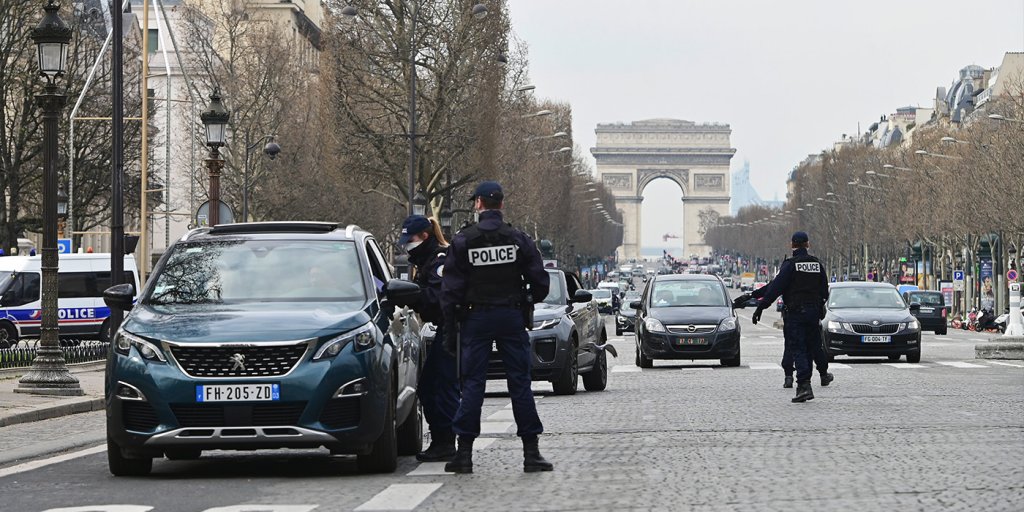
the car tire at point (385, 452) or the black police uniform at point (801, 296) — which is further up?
the black police uniform at point (801, 296)

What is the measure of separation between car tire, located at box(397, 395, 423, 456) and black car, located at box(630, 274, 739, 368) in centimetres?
1611

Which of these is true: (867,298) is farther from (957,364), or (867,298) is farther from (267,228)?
(267,228)

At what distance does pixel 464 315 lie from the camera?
38.7 ft

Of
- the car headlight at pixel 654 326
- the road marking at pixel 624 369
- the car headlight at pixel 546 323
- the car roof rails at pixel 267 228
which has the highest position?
the car roof rails at pixel 267 228

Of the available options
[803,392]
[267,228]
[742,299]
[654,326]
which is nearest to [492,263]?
[267,228]

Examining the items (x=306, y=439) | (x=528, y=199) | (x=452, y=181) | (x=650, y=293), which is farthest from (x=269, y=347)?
(x=528, y=199)

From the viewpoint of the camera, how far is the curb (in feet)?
57.9

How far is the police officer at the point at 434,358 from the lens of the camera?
1262 cm

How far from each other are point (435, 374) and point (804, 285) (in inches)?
337

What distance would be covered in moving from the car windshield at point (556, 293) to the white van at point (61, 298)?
75.9ft

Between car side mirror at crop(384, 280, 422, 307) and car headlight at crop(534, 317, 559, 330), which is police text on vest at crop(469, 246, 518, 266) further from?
car headlight at crop(534, 317, 559, 330)

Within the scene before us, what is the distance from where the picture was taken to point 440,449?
12625 millimetres

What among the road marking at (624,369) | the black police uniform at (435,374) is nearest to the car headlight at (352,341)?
the black police uniform at (435,374)

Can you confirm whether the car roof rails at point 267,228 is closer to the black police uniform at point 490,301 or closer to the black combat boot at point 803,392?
the black police uniform at point 490,301
